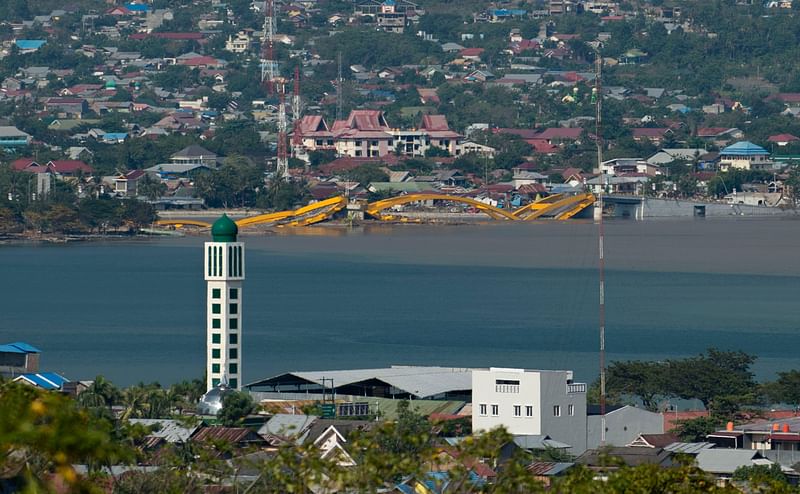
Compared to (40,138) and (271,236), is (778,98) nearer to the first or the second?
(40,138)

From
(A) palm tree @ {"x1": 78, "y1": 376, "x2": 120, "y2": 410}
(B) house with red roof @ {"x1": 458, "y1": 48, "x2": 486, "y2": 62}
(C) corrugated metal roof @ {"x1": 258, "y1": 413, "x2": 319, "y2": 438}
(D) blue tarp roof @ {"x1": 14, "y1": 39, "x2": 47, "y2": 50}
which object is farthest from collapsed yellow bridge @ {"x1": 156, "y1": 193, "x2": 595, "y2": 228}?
(D) blue tarp roof @ {"x1": 14, "y1": 39, "x2": 47, "y2": 50}

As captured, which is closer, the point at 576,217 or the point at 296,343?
the point at 296,343

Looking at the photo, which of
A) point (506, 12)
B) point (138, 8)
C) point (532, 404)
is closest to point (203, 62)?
point (138, 8)

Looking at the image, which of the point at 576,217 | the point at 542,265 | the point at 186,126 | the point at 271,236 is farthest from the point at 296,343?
the point at 186,126

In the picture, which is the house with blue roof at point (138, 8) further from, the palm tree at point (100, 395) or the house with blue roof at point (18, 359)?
the palm tree at point (100, 395)

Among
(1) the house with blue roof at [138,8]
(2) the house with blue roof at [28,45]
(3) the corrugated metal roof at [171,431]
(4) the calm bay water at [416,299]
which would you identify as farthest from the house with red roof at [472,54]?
(3) the corrugated metal roof at [171,431]
